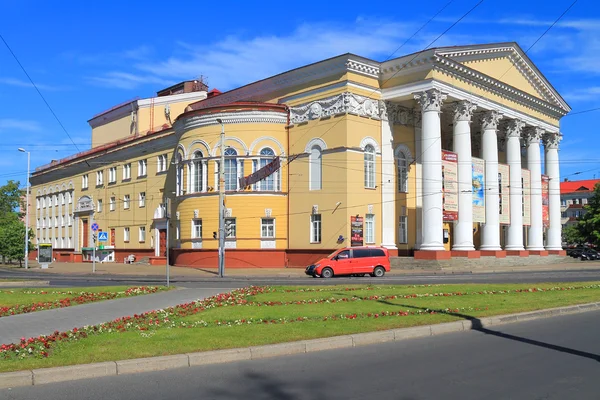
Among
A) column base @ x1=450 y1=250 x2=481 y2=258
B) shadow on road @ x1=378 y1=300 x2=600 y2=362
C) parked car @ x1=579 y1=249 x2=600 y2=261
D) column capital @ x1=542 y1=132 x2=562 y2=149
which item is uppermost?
column capital @ x1=542 y1=132 x2=562 y2=149

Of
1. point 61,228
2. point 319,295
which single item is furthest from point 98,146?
point 319,295

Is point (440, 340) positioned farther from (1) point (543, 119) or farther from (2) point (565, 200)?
(2) point (565, 200)

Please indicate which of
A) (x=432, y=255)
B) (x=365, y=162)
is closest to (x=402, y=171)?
(x=365, y=162)

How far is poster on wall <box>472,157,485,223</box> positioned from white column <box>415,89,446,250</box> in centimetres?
441

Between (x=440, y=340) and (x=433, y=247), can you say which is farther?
(x=433, y=247)

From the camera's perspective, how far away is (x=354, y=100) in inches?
1553

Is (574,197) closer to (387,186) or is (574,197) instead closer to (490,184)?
(490,184)

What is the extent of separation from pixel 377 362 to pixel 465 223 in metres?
34.3

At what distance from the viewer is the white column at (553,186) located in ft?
173

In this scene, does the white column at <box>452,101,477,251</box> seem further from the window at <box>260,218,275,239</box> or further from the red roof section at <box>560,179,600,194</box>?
the red roof section at <box>560,179,600,194</box>

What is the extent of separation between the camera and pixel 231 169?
42.4 metres

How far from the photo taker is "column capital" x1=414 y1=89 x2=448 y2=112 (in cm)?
3922

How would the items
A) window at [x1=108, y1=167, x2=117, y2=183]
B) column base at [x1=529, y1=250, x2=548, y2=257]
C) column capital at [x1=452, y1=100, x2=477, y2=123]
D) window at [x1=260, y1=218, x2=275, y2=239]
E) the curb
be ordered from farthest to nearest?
window at [x1=108, y1=167, x2=117, y2=183] < column base at [x1=529, y1=250, x2=548, y2=257] < window at [x1=260, y1=218, x2=275, y2=239] < column capital at [x1=452, y1=100, x2=477, y2=123] < the curb

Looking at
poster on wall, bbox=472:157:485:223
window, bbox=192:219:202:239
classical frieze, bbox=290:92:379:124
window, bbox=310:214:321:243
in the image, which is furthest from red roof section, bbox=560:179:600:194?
window, bbox=192:219:202:239
